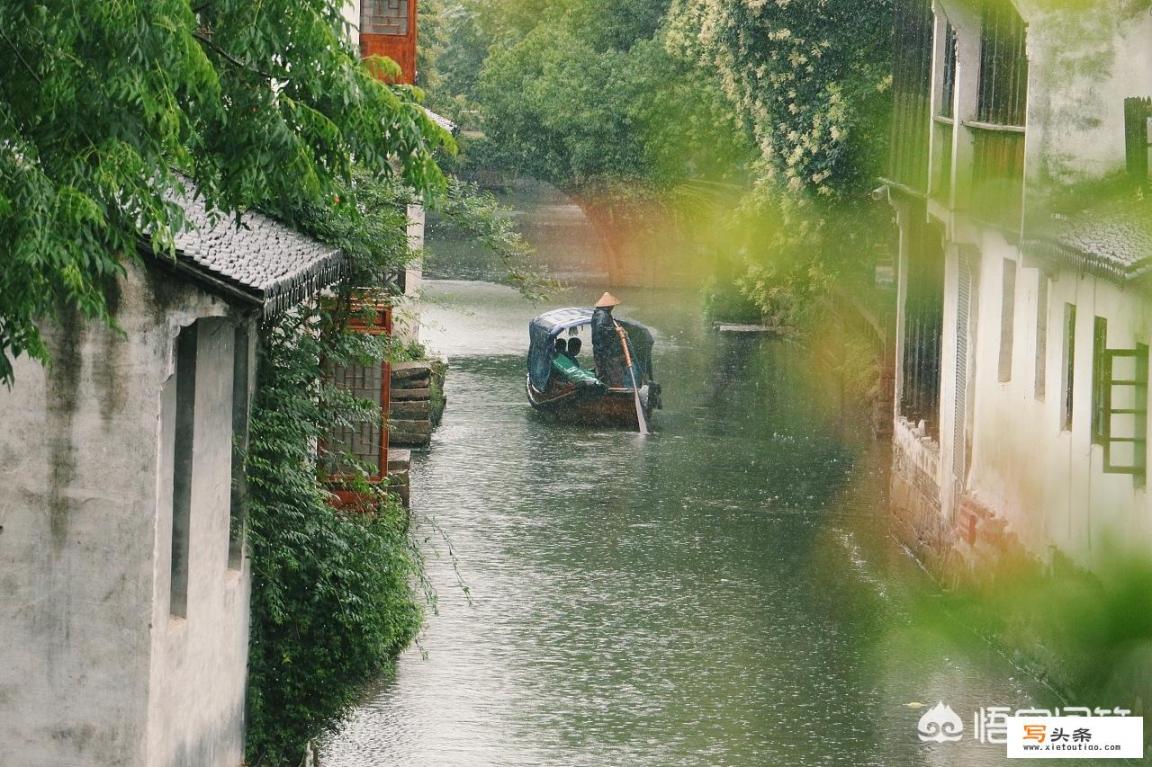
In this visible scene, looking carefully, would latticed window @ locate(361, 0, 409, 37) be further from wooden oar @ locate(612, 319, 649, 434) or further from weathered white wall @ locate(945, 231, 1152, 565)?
wooden oar @ locate(612, 319, 649, 434)

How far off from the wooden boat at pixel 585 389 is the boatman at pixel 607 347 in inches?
7.9

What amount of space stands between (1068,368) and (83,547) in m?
9.45

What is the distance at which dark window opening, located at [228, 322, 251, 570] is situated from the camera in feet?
39.8

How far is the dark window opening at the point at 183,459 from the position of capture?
1079cm

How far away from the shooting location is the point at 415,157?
1009cm

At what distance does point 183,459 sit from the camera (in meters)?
10.8

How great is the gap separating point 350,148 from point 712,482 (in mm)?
16128

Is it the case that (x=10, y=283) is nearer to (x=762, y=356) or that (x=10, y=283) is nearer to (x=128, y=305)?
(x=128, y=305)

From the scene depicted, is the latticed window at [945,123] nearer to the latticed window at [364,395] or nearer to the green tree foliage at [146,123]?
the latticed window at [364,395]

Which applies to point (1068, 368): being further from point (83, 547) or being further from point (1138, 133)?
point (83, 547)

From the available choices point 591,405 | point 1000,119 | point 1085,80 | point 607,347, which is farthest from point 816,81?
point 1085,80

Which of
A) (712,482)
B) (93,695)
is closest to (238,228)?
(93,695)

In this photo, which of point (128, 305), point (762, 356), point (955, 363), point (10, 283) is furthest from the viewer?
point (762, 356)

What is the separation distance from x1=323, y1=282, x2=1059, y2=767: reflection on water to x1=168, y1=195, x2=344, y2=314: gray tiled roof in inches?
155
